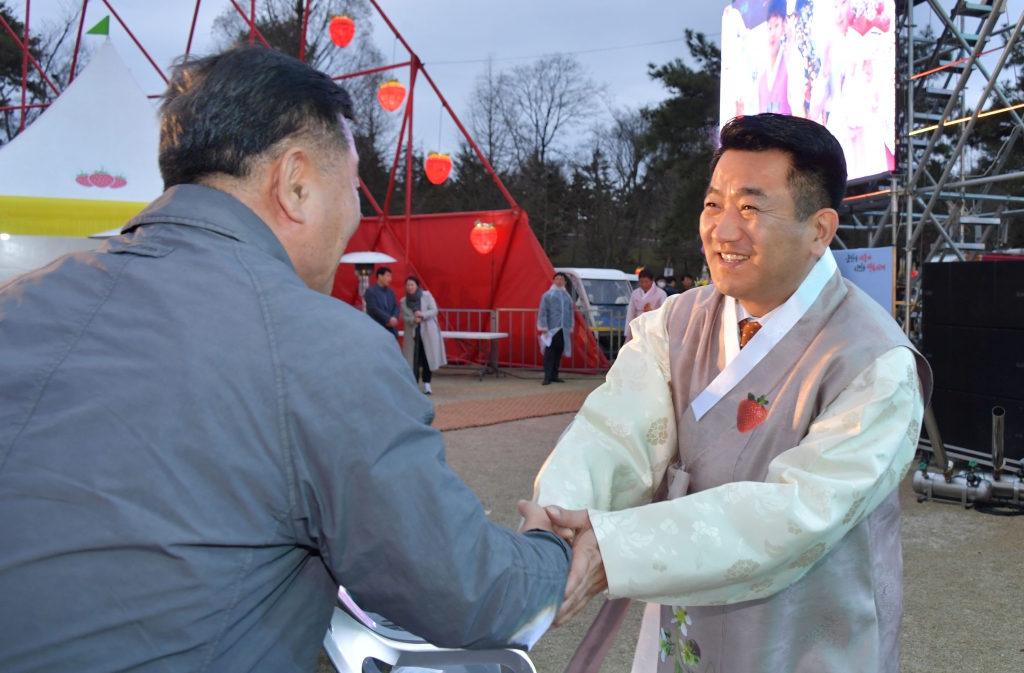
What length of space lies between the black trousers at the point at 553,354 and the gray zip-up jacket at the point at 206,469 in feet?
32.6

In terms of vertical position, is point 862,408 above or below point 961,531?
above

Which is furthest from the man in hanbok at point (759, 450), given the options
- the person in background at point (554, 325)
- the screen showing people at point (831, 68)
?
the person in background at point (554, 325)

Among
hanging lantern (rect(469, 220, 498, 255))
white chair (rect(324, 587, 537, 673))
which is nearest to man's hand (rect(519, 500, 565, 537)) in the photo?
white chair (rect(324, 587, 537, 673))

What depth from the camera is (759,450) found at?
5.26 ft

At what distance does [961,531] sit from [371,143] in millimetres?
26426

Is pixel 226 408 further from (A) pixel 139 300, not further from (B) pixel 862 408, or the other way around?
(B) pixel 862 408

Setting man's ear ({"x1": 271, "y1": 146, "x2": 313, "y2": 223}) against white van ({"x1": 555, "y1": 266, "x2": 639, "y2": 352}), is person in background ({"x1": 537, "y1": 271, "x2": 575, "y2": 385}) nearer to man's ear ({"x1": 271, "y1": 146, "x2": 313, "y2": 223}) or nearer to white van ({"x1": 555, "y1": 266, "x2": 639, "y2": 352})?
white van ({"x1": 555, "y1": 266, "x2": 639, "y2": 352})

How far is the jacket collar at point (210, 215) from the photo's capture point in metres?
1.00

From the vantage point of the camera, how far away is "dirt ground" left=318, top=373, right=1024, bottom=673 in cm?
295

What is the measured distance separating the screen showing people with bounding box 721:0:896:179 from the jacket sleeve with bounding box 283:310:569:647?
508 cm

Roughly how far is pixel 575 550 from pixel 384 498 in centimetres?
62

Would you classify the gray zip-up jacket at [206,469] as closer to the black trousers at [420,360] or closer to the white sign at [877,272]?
the white sign at [877,272]

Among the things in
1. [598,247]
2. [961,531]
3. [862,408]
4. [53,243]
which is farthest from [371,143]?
[862,408]

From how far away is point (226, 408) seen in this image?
0.88 metres
